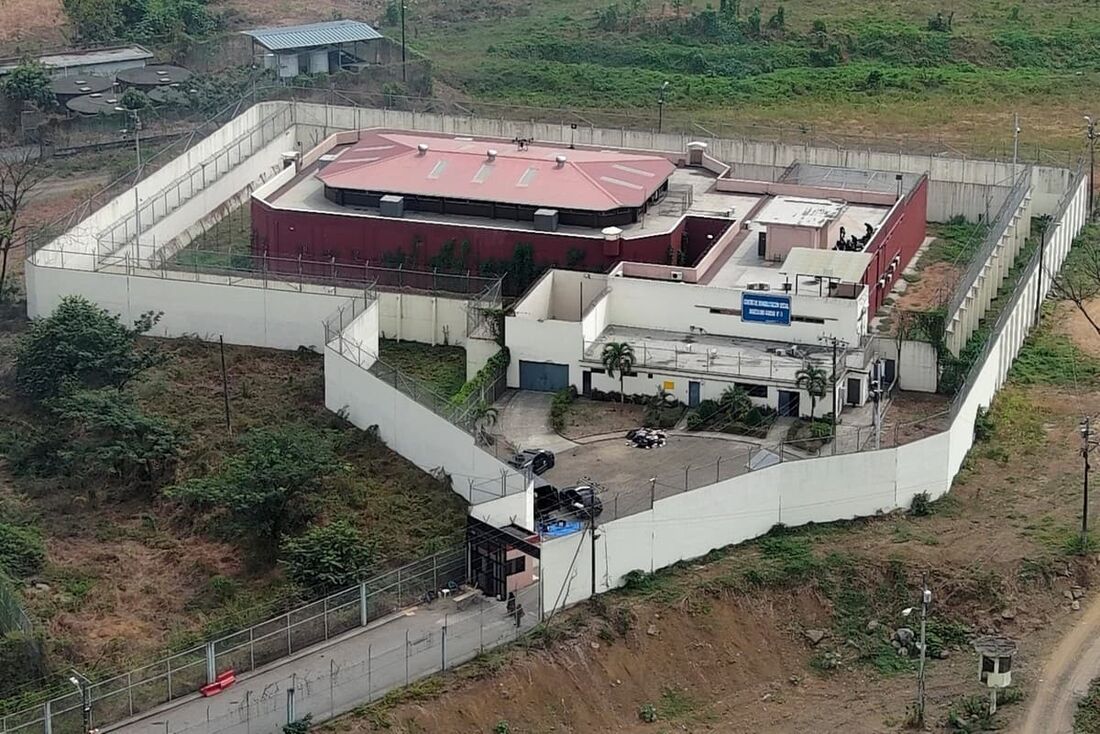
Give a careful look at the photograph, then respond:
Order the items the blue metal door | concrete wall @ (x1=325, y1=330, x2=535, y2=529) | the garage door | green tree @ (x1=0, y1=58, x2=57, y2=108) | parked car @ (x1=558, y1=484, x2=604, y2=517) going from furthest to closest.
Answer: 1. green tree @ (x1=0, y1=58, x2=57, y2=108)
2. the garage door
3. the blue metal door
4. parked car @ (x1=558, y1=484, x2=604, y2=517)
5. concrete wall @ (x1=325, y1=330, x2=535, y2=529)

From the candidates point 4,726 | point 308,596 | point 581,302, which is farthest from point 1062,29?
point 4,726

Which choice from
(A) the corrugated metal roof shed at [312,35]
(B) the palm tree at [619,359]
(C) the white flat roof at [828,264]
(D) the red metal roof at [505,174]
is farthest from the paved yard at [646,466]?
(A) the corrugated metal roof shed at [312,35]

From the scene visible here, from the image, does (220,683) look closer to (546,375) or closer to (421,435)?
(421,435)

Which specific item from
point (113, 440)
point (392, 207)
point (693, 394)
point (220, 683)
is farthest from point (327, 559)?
point (392, 207)

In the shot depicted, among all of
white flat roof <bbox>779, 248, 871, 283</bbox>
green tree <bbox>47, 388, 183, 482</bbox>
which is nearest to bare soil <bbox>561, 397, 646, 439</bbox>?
white flat roof <bbox>779, 248, 871, 283</bbox>

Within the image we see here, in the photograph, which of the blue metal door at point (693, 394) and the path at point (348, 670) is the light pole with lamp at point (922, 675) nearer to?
the path at point (348, 670)

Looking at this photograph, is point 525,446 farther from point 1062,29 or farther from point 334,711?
point 1062,29

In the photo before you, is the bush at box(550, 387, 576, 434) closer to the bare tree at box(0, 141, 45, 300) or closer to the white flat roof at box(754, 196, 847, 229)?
the white flat roof at box(754, 196, 847, 229)
